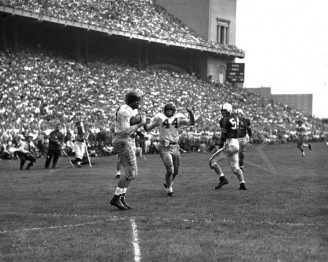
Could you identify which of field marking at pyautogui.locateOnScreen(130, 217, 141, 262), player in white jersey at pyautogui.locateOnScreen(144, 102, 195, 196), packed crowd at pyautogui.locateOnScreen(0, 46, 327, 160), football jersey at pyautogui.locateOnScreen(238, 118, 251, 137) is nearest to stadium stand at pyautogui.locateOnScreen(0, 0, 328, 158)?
packed crowd at pyautogui.locateOnScreen(0, 46, 327, 160)

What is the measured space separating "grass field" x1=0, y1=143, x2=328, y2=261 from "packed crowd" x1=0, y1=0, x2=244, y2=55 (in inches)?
1164

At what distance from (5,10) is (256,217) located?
33.1m

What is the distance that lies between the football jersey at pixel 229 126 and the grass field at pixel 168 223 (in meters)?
1.21

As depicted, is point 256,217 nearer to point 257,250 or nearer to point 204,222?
point 204,222

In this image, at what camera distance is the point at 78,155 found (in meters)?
23.1

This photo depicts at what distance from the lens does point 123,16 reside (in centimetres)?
4947

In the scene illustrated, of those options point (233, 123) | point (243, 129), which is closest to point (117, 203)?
point (233, 123)

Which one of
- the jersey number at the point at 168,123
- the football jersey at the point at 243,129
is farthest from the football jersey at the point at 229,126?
the football jersey at the point at 243,129

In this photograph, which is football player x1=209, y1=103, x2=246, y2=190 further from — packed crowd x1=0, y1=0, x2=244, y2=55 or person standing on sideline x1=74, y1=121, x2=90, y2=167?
packed crowd x1=0, y1=0, x2=244, y2=55

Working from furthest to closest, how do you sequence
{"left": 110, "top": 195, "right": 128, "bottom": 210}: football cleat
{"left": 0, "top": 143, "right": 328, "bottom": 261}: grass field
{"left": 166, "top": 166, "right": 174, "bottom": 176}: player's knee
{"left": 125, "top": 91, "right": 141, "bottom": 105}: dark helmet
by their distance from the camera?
{"left": 166, "top": 166, "right": 174, "bottom": 176}: player's knee < {"left": 125, "top": 91, "right": 141, "bottom": 105}: dark helmet < {"left": 110, "top": 195, "right": 128, "bottom": 210}: football cleat < {"left": 0, "top": 143, "right": 328, "bottom": 261}: grass field

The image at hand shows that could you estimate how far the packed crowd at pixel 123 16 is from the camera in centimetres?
4275

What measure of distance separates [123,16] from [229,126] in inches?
1476

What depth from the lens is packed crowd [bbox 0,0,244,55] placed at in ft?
140

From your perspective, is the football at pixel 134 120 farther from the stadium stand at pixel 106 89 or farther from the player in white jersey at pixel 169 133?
the stadium stand at pixel 106 89
